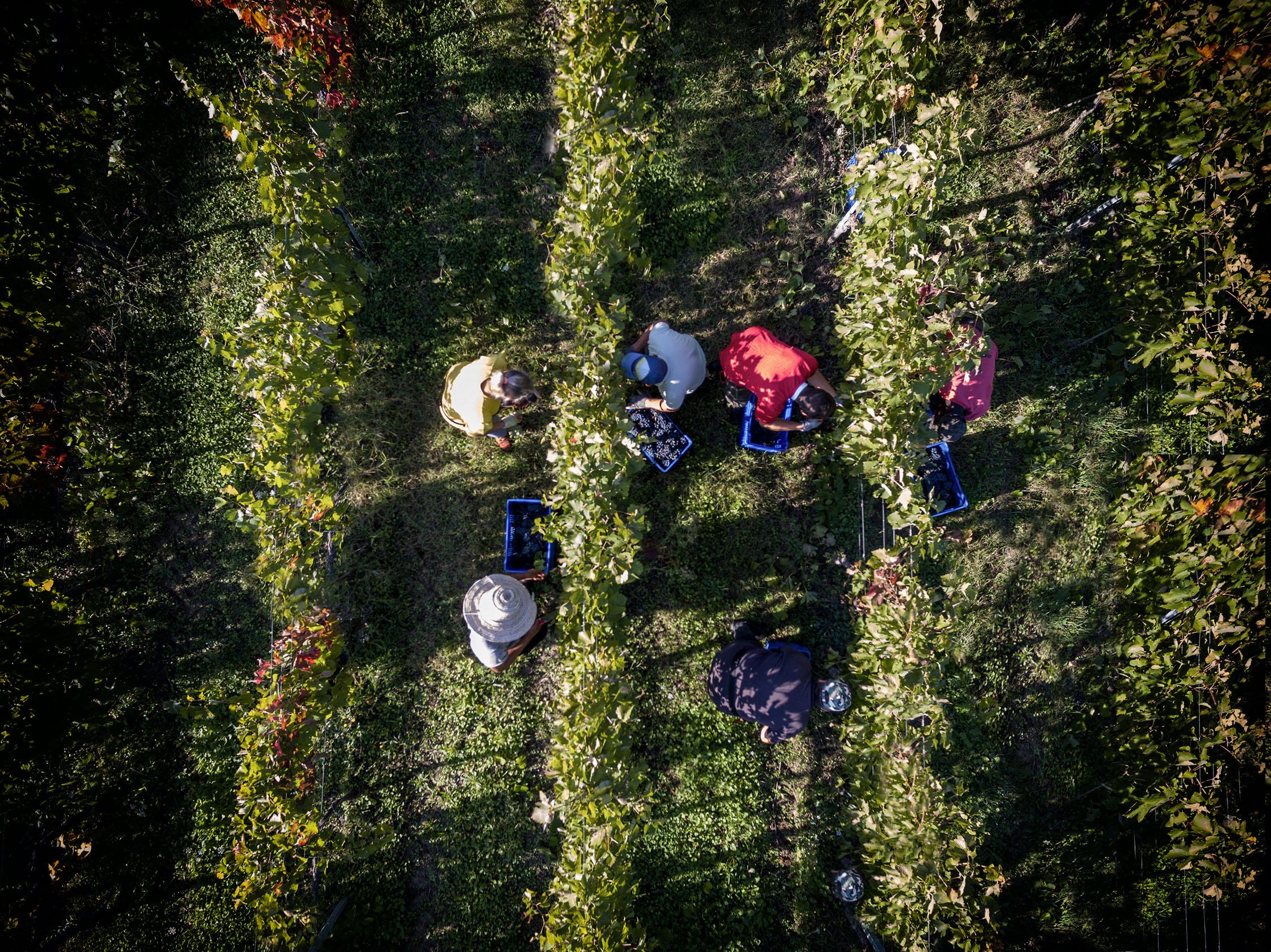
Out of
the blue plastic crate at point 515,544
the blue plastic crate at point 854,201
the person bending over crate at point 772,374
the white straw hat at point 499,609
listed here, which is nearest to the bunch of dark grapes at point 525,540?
the blue plastic crate at point 515,544

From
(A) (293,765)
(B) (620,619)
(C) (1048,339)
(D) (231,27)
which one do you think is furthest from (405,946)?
(D) (231,27)

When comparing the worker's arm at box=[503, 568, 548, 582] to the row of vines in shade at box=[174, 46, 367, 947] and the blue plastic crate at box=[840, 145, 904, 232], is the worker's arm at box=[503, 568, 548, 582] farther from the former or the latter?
the blue plastic crate at box=[840, 145, 904, 232]

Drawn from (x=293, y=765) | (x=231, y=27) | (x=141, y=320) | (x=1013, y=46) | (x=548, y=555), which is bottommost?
(x=293, y=765)

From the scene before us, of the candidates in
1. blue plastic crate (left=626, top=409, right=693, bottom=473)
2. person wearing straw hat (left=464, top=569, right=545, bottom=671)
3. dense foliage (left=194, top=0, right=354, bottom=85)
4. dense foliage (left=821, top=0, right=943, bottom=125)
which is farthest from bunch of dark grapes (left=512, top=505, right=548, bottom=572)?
dense foliage (left=821, top=0, right=943, bottom=125)

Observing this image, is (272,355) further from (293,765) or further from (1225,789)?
(1225,789)

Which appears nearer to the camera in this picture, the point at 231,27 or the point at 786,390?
the point at 786,390

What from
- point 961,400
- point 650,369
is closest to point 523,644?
point 650,369
